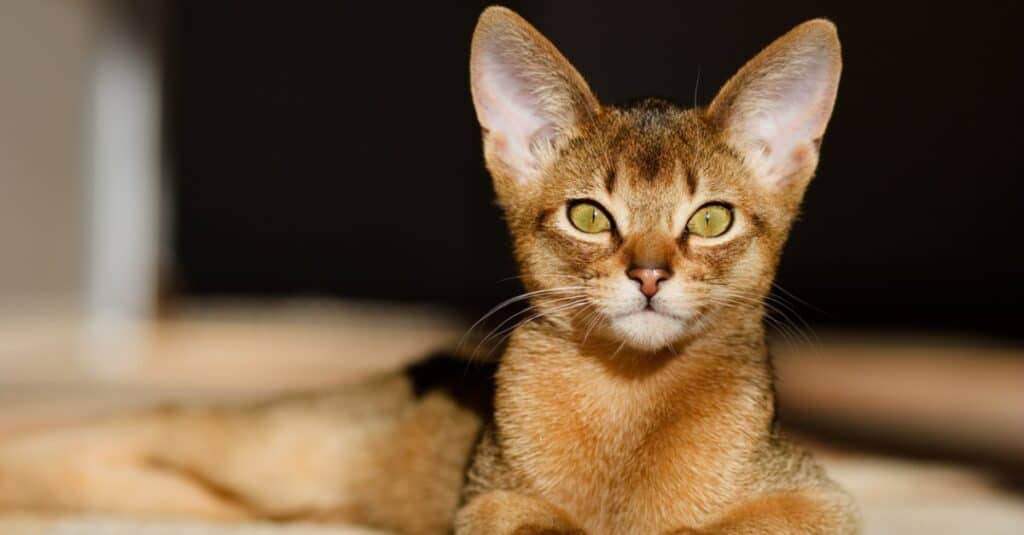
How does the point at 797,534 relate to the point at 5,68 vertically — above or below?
below

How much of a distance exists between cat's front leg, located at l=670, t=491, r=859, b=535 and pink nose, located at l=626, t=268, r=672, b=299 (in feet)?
1.04

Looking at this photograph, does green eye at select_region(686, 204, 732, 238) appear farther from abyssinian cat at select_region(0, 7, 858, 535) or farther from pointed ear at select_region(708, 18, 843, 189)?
pointed ear at select_region(708, 18, 843, 189)

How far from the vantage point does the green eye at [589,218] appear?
5.13ft

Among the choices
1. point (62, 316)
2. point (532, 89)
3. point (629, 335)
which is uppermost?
point (532, 89)

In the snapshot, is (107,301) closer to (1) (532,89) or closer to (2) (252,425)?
(2) (252,425)

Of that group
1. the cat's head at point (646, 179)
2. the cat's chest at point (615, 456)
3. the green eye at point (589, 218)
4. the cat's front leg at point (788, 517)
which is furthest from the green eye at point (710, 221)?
the cat's front leg at point (788, 517)

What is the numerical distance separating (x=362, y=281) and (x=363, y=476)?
5933 mm

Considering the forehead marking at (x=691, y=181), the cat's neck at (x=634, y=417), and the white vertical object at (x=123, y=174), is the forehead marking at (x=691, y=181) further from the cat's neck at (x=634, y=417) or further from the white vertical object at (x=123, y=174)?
the white vertical object at (x=123, y=174)

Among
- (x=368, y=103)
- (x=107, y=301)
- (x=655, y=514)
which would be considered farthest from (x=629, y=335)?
(x=368, y=103)

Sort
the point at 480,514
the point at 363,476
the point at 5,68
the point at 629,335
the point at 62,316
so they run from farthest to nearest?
the point at 62,316
the point at 5,68
the point at 363,476
the point at 480,514
the point at 629,335

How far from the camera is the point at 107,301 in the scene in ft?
21.4

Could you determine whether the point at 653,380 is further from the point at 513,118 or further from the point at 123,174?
the point at 123,174

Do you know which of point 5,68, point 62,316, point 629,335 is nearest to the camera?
point 629,335

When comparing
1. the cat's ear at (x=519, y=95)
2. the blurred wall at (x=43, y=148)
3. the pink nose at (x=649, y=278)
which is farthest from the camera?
the blurred wall at (x=43, y=148)
